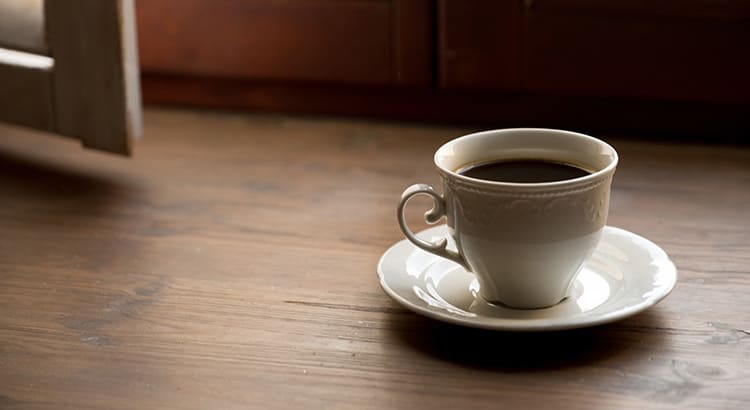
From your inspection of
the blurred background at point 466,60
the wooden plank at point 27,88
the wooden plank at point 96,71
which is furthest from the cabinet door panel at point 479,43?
the wooden plank at point 27,88

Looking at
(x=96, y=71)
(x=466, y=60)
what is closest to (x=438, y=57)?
(x=466, y=60)

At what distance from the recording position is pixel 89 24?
122cm

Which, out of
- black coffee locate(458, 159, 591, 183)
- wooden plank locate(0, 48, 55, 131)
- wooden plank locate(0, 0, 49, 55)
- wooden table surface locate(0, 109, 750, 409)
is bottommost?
wooden table surface locate(0, 109, 750, 409)

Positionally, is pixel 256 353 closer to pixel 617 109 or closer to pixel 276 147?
pixel 276 147

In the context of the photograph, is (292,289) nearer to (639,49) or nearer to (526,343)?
(526,343)

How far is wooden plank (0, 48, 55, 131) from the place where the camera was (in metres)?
1.29

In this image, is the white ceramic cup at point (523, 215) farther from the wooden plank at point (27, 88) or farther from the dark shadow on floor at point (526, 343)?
the wooden plank at point (27, 88)

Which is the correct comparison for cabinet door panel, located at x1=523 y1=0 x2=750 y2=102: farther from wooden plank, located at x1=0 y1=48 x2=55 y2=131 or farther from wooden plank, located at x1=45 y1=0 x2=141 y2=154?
wooden plank, located at x1=0 y1=48 x2=55 y2=131

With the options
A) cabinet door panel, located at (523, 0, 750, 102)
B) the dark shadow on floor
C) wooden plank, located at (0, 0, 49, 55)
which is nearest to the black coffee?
the dark shadow on floor

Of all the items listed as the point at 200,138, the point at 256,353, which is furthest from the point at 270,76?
the point at 256,353

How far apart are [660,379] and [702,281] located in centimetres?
21

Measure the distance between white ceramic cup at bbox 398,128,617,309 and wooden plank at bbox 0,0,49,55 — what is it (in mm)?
649

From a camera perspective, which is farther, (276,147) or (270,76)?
(270,76)

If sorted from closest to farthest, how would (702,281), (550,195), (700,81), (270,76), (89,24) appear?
1. (550,195)
2. (702,281)
3. (89,24)
4. (700,81)
5. (270,76)
